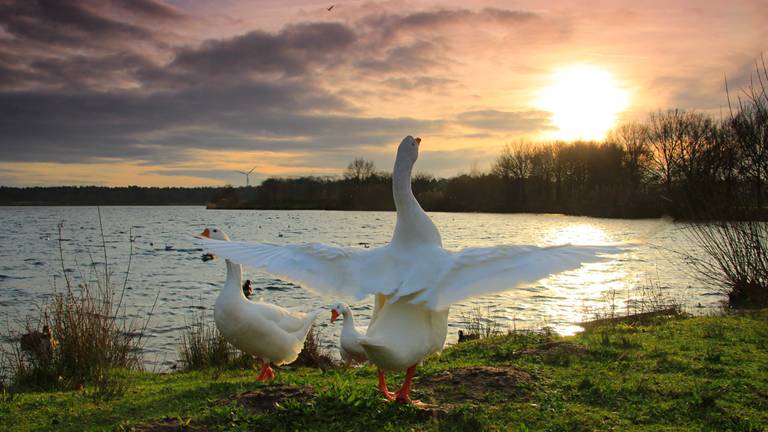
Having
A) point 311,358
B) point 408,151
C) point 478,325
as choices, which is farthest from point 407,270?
point 478,325

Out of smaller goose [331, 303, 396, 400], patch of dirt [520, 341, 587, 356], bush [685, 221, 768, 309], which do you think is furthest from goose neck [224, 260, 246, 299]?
bush [685, 221, 768, 309]

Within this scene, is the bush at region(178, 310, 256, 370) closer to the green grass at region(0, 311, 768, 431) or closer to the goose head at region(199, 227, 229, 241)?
the green grass at region(0, 311, 768, 431)

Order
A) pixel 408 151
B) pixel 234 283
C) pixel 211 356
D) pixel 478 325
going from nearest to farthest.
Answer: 1. pixel 408 151
2. pixel 234 283
3. pixel 211 356
4. pixel 478 325

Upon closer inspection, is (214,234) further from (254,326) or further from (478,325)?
(478,325)

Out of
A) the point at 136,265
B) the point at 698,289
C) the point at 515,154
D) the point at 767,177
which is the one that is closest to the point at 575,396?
the point at 767,177

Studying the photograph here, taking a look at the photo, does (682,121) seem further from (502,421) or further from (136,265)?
(136,265)

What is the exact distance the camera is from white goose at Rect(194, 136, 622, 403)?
4.90m

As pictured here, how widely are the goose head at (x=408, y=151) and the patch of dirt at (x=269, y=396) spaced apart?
2639mm

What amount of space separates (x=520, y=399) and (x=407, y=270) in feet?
6.83

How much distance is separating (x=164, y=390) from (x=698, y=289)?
20.4 metres

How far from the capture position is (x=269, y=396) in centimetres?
575

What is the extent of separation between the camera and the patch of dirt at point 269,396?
559cm

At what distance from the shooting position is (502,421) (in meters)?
5.62

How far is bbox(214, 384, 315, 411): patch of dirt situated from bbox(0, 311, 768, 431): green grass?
11 cm
